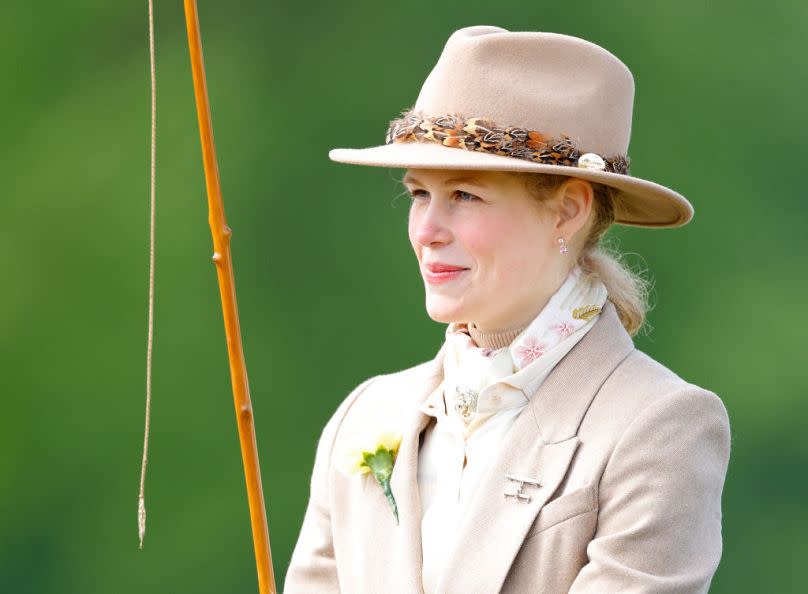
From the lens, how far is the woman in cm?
225

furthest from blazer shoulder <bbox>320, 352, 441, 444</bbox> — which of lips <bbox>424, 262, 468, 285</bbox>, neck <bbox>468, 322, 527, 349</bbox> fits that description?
lips <bbox>424, 262, 468, 285</bbox>

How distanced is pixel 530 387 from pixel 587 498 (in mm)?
244

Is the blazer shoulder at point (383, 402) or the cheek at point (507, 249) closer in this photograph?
the cheek at point (507, 249)

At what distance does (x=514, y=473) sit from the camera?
235 cm

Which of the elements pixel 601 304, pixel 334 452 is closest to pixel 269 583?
pixel 334 452

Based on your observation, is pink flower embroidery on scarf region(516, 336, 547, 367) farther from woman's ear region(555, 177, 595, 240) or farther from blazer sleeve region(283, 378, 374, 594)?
blazer sleeve region(283, 378, 374, 594)

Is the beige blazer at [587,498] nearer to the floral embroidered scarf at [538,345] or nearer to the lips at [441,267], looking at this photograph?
the floral embroidered scarf at [538,345]

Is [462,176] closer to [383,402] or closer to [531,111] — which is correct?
[531,111]

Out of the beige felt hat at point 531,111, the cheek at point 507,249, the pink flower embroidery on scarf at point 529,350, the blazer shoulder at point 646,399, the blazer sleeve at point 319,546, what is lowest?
the blazer sleeve at point 319,546

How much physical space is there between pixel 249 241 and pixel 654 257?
141cm

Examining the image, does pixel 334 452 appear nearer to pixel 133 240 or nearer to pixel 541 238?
pixel 541 238

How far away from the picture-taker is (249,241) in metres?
5.26

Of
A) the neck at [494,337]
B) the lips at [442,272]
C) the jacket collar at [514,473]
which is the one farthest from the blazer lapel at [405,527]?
the lips at [442,272]

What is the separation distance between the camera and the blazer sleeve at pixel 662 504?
2.20 m
